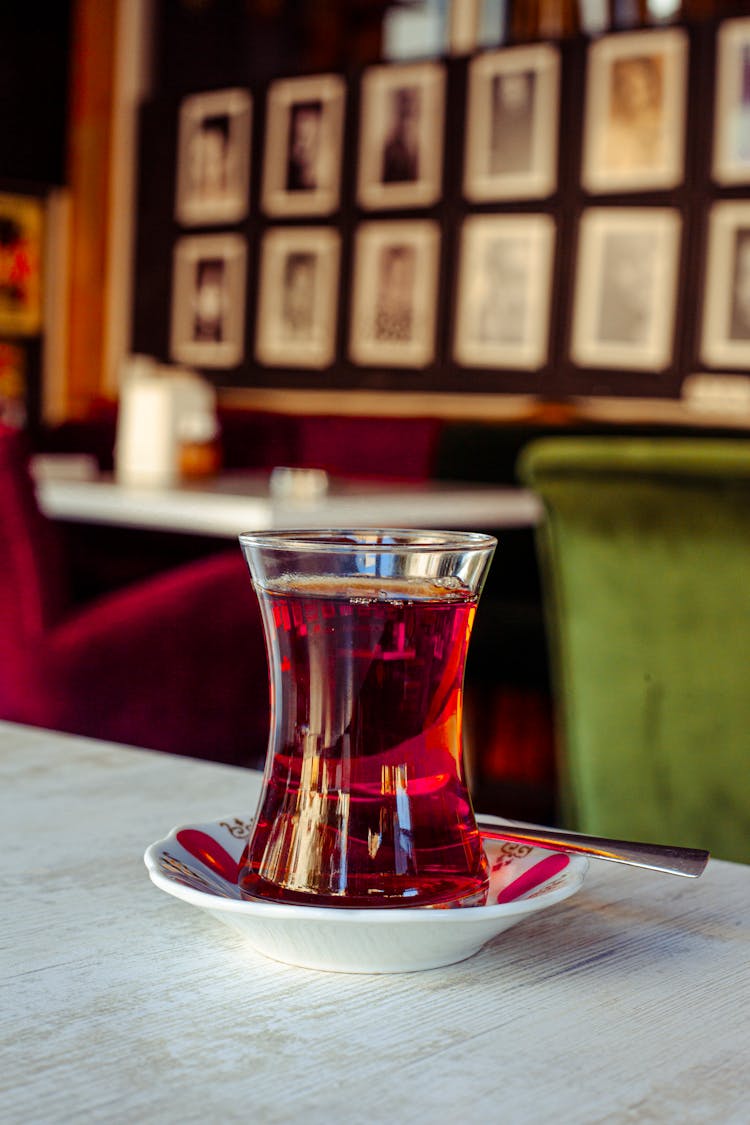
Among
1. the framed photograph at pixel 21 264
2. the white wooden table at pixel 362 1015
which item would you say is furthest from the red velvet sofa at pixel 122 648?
the framed photograph at pixel 21 264

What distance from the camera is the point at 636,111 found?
461 centimetres

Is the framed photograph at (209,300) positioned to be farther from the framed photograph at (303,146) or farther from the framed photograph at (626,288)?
the framed photograph at (626,288)

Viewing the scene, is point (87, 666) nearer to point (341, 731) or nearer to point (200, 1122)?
point (341, 731)

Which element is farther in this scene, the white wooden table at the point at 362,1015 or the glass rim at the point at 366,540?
the glass rim at the point at 366,540

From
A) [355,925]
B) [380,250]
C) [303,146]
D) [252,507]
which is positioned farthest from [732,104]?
[355,925]

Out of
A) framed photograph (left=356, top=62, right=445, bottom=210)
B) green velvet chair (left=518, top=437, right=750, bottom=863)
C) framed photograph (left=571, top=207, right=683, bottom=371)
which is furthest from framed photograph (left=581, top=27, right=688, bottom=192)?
green velvet chair (left=518, top=437, right=750, bottom=863)

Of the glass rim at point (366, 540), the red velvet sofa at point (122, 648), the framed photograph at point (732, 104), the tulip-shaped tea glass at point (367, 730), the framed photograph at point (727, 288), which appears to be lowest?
the red velvet sofa at point (122, 648)

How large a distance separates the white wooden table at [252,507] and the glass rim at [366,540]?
1.78 metres

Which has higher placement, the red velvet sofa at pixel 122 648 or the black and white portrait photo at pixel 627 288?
the black and white portrait photo at pixel 627 288

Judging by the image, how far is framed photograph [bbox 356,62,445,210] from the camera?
5133 mm

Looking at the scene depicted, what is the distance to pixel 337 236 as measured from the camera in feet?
17.7

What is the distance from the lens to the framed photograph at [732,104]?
4.39 metres

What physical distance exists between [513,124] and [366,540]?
4.66m

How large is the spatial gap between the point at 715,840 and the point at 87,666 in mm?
954
